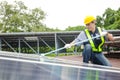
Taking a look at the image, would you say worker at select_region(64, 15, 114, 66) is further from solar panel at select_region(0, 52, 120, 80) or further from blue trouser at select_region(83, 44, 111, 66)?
solar panel at select_region(0, 52, 120, 80)

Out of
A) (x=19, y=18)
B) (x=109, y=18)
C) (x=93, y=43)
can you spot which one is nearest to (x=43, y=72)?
(x=93, y=43)

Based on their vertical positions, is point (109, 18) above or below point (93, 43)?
above

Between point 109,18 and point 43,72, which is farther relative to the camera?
point 109,18

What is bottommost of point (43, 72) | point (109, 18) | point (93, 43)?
point (43, 72)

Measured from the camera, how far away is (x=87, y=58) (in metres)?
4.81

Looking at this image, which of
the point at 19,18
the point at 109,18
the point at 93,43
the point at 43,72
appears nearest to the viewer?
the point at 43,72

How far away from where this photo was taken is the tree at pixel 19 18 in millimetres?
41969

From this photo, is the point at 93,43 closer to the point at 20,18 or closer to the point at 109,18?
the point at 20,18

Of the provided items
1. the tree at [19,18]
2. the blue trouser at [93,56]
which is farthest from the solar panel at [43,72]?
the tree at [19,18]

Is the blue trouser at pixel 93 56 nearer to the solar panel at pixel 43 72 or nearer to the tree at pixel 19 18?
the solar panel at pixel 43 72

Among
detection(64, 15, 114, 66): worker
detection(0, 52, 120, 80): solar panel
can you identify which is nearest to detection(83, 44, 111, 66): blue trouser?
detection(64, 15, 114, 66): worker

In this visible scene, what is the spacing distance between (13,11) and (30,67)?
41.6m

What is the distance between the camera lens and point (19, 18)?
138 ft

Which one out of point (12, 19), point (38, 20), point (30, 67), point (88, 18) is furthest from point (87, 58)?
point (38, 20)
